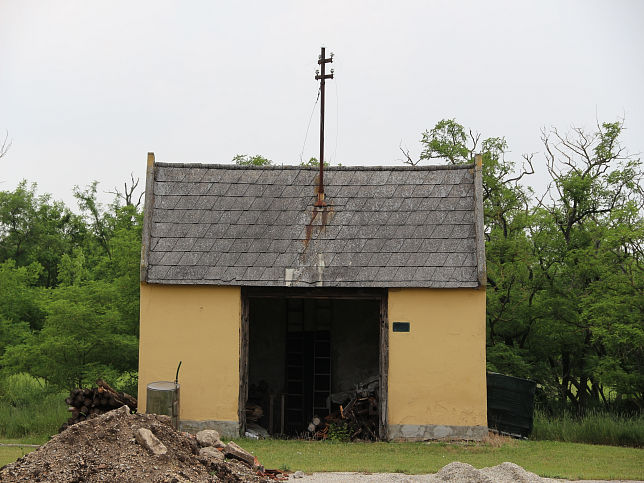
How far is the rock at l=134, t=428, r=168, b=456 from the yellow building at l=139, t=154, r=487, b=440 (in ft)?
12.8

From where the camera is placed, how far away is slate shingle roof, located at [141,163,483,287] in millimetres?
12867

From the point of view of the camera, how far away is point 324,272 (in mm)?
12867

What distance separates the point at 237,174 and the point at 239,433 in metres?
4.99

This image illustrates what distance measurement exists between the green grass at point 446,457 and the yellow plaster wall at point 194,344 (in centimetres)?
99

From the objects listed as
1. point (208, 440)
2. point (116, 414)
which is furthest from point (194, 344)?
point (116, 414)

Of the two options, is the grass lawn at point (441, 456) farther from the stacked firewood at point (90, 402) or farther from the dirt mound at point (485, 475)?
the stacked firewood at point (90, 402)

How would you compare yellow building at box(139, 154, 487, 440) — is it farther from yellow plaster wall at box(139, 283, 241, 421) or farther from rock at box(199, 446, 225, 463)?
rock at box(199, 446, 225, 463)

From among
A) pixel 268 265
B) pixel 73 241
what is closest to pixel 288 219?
pixel 268 265

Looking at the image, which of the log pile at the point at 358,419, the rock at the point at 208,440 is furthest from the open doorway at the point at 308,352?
the rock at the point at 208,440

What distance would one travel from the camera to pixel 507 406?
13586 millimetres

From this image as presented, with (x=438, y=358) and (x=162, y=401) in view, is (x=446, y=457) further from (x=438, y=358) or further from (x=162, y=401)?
(x=162, y=401)

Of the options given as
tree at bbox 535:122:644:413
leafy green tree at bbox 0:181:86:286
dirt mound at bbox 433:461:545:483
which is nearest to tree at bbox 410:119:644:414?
tree at bbox 535:122:644:413

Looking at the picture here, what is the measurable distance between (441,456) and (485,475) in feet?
8.61

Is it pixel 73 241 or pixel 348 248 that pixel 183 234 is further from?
pixel 73 241
